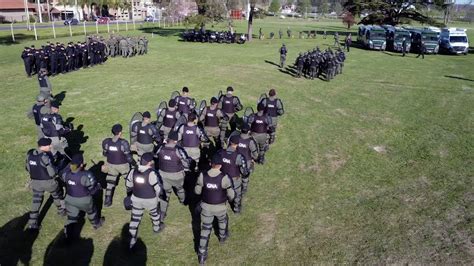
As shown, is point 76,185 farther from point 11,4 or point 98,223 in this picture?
point 11,4

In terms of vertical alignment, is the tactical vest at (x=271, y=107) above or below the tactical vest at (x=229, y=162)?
above

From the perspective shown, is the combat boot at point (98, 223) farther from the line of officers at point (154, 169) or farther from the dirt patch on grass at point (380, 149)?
the dirt patch on grass at point (380, 149)

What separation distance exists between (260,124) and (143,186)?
15.2 feet

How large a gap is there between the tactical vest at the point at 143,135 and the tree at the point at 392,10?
44.8m

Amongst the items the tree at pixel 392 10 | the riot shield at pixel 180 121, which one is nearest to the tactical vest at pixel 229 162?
the riot shield at pixel 180 121

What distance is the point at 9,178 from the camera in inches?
413

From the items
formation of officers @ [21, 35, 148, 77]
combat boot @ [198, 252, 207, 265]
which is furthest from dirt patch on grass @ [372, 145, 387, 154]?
formation of officers @ [21, 35, 148, 77]

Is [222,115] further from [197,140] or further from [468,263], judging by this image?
[468,263]

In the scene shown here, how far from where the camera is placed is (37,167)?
7785 millimetres

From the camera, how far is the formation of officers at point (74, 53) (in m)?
21.4

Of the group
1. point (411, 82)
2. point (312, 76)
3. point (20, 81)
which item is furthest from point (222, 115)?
point (411, 82)

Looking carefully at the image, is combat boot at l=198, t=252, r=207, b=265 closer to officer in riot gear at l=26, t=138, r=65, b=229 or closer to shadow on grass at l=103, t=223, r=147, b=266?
shadow on grass at l=103, t=223, r=147, b=266

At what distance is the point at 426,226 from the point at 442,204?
4.37 feet

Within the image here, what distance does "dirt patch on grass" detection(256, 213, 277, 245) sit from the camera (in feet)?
27.1
